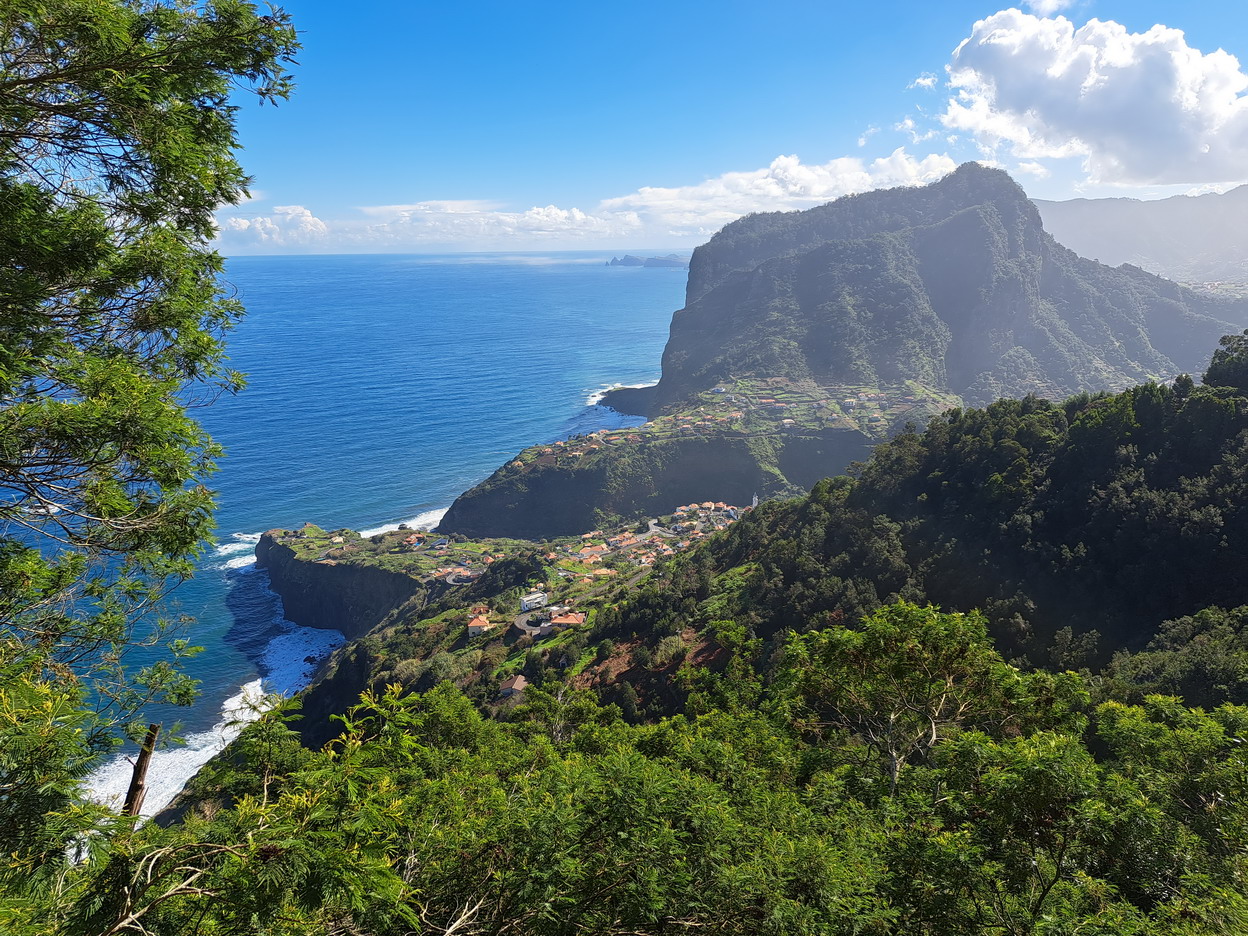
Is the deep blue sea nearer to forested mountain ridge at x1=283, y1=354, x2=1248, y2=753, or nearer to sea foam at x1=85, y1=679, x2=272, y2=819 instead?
sea foam at x1=85, y1=679, x2=272, y2=819

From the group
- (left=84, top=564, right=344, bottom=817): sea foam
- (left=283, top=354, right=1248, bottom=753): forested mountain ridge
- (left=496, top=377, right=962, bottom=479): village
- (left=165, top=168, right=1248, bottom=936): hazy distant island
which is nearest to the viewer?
(left=165, top=168, right=1248, bottom=936): hazy distant island

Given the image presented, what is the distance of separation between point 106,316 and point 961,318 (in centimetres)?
19734

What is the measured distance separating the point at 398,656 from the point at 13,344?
5426cm

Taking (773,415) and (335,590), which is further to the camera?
(773,415)

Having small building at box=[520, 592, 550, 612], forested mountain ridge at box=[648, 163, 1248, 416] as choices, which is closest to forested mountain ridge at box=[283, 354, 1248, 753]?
small building at box=[520, 592, 550, 612]

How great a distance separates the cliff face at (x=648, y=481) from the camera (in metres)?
98.2

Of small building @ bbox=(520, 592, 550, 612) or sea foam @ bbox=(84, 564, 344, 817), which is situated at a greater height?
small building @ bbox=(520, 592, 550, 612)

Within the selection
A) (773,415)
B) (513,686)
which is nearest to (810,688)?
(513,686)

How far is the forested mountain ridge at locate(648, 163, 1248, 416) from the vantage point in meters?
152

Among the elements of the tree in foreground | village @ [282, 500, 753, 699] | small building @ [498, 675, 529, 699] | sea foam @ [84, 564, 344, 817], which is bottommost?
sea foam @ [84, 564, 344, 817]

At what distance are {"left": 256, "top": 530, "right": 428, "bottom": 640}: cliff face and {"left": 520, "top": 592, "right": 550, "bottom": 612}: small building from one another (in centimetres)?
1687

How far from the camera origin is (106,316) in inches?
256

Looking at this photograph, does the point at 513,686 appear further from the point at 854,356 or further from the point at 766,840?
the point at 854,356

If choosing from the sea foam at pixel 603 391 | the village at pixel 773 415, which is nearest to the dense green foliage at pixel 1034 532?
the village at pixel 773 415
